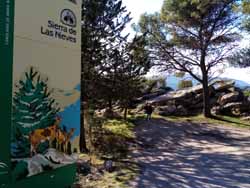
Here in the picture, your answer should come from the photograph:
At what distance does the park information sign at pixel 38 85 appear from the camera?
416 cm

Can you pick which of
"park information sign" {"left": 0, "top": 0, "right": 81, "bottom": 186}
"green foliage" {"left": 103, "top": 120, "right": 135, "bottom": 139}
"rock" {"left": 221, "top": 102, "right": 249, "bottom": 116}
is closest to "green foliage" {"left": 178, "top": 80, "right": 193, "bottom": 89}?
"rock" {"left": 221, "top": 102, "right": 249, "bottom": 116}

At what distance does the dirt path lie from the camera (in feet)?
26.8

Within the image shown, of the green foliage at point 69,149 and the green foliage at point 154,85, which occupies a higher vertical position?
Result: the green foliage at point 154,85

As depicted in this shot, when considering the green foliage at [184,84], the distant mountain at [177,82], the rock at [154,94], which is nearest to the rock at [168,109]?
the distant mountain at [177,82]

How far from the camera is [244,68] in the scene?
21594 mm

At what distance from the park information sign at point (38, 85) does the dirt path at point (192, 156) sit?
3.38 meters

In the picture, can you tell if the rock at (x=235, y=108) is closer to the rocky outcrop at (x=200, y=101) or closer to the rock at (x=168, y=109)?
the rocky outcrop at (x=200, y=101)

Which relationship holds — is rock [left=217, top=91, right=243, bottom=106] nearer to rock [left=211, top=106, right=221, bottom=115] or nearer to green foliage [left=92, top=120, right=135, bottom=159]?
rock [left=211, top=106, right=221, bottom=115]

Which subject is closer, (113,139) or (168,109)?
(113,139)

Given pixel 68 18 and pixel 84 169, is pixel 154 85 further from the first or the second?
pixel 68 18

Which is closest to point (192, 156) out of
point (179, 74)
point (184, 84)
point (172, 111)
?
point (179, 74)

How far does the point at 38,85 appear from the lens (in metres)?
4.78

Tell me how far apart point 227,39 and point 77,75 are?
1845 cm

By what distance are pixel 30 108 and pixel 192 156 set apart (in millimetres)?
8454
